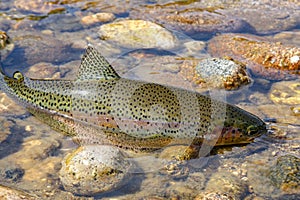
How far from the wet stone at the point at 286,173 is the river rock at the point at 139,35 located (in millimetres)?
3276

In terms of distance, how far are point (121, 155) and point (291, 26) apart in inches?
192

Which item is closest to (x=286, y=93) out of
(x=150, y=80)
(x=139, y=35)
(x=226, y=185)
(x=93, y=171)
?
(x=150, y=80)

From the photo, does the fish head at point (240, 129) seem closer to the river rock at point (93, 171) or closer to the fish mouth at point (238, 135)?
the fish mouth at point (238, 135)

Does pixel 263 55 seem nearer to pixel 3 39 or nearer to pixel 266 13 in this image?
pixel 266 13

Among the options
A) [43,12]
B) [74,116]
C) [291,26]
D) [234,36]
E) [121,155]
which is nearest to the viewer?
[121,155]

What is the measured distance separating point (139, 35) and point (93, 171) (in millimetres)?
3536

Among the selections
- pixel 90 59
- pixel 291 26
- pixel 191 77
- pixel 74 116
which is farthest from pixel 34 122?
pixel 291 26

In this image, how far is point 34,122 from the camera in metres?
5.45

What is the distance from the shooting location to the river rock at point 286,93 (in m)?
5.76

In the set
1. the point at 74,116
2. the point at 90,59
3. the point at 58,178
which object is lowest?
the point at 58,178

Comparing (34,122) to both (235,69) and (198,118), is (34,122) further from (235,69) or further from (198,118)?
(235,69)

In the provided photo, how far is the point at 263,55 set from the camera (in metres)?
6.40

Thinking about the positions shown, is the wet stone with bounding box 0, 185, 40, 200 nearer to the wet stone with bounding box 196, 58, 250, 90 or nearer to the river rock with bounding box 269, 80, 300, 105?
the wet stone with bounding box 196, 58, 250, 90

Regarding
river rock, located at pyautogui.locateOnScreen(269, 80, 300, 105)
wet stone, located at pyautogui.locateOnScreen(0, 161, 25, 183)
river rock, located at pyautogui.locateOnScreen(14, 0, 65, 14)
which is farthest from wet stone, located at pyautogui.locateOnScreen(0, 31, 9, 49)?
river rock, located at pyautogui.locateOnScreen(269, 80, 300, 105)
